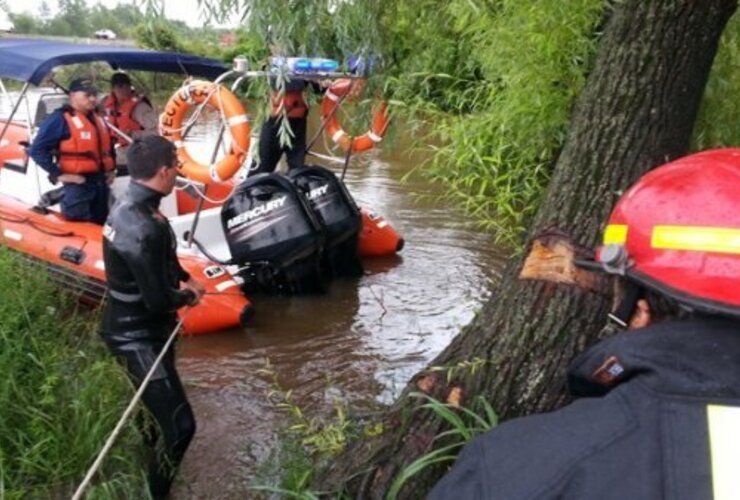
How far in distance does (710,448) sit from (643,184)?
19.2 inches

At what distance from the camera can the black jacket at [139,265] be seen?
3.37m

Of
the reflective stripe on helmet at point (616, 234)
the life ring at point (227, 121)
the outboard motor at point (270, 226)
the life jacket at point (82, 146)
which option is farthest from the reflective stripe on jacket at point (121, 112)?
the reflective stripe on helmet at point (616, 234)

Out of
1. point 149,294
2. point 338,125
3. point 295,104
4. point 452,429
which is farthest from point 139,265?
point 338,125

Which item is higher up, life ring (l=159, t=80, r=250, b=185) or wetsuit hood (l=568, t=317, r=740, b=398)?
wetsuit hood (l=568, t=317, r=740, b=398)

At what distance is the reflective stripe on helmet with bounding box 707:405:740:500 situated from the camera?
94cm

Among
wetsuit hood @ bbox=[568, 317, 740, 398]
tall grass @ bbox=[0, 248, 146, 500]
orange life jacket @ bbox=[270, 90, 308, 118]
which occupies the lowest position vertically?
tall grass @ bbox=[0, 248, 146, 500]

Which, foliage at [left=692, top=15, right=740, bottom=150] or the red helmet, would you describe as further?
foliage at [left=692, top=15, right=740, bottom=150]

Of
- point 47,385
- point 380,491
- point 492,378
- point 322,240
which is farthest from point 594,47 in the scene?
point 322,240

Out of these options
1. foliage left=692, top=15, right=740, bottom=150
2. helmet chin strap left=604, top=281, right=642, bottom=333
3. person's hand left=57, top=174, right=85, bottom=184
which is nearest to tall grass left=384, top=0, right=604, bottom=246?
foliage left=692, top=15, right=740, bottom=150

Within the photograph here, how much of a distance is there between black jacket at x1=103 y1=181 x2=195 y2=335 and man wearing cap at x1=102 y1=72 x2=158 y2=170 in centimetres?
447

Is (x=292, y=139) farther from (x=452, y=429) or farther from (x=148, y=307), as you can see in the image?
(x=452, y=429)

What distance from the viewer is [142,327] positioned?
3.52 meters

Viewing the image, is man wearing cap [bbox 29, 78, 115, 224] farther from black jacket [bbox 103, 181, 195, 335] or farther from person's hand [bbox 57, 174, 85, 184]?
black jacket [bbox 103, 181, 195, 335]

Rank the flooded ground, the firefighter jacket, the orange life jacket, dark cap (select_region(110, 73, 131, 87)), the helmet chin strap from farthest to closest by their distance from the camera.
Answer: dark cap (select_region(110, 73, 131, 87)) < the orange life jacket < the firefighter jacket < the flooded ground < the helmet chin strap
